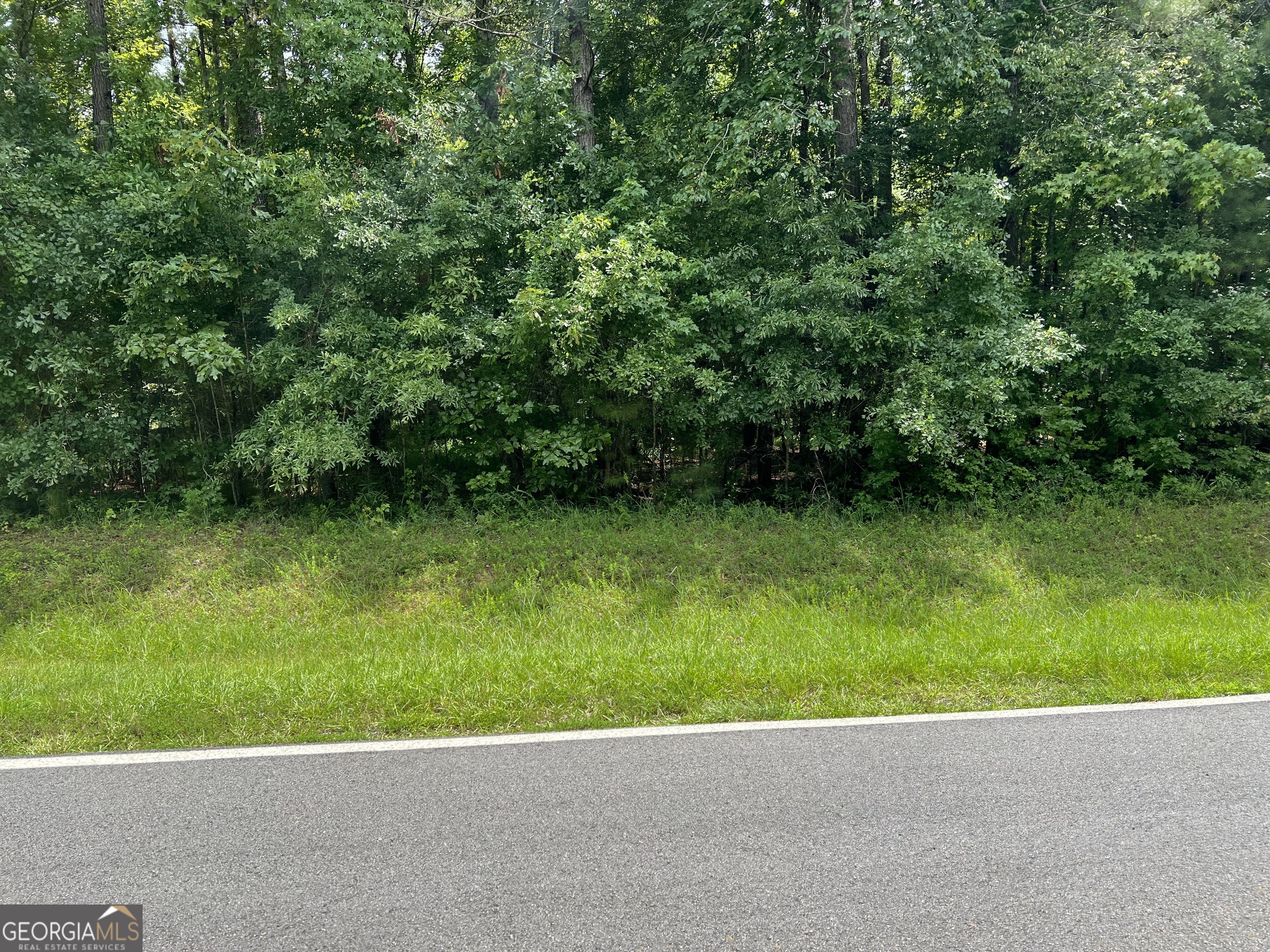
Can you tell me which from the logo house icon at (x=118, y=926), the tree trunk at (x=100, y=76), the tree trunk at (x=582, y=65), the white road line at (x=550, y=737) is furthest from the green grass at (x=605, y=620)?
the tree trunk at (x=100, y=76)

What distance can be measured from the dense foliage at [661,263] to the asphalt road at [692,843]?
5.37m

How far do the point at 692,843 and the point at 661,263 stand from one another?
767cm

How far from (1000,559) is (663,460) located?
16.0 ft

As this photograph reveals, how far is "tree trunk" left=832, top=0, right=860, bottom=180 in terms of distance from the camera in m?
10.0

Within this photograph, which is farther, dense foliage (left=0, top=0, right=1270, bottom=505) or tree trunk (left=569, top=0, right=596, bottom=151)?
tree trunk (left=569, top=0, right=596, bottom=151)

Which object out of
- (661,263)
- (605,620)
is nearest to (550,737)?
(605,620)

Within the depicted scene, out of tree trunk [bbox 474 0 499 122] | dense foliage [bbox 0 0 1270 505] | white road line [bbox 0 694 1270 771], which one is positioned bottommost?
white road line [bbox 0 694 1270 771]

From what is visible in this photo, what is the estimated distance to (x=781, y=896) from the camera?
9.04 ft

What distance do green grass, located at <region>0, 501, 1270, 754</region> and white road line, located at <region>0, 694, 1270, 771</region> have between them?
0.37 feet

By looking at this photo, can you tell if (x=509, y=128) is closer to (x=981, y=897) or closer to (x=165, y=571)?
(x=165, y=571)

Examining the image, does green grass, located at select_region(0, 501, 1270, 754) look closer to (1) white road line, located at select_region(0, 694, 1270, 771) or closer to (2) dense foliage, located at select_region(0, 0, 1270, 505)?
(1) white road line, located at select_region(0, 694, 1270, 771)

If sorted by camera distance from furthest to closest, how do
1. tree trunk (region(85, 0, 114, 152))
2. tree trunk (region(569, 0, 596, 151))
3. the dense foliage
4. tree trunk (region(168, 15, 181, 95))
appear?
1. tree trunk (region(168, 15, 181, 95))
2. tree trunk (region(85, 0, 114, 152))
3. tree trunk (region(569, 0, 596, 151))
4. the dense foliage

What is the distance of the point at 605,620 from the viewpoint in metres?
7.04

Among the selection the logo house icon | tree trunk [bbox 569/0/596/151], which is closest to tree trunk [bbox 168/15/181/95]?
tree trunk [bbox 569/0/596/151]
